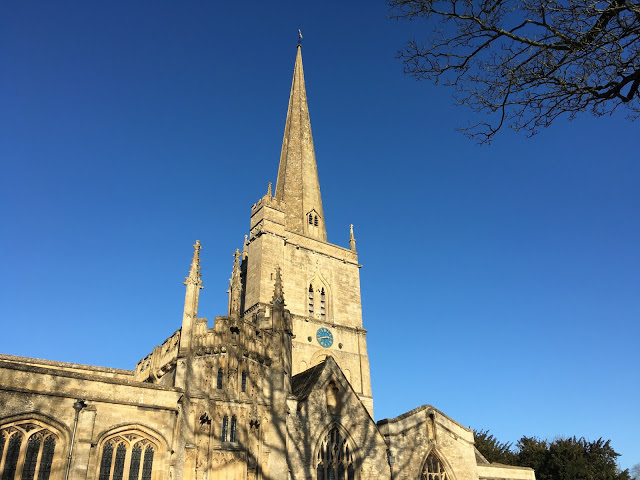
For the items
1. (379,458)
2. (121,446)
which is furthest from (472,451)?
(121,446)

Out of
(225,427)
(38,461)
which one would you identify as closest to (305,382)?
(225,427)

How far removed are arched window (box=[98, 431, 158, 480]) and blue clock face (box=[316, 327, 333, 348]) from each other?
25501mm

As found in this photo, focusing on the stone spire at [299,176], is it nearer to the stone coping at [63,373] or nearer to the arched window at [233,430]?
the arched window at [233,430]

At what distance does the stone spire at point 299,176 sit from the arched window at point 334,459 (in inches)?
1048

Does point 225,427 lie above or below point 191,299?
below

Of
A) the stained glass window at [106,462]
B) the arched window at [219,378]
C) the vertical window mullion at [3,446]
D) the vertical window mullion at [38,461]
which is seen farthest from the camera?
the arched window at [219,378]

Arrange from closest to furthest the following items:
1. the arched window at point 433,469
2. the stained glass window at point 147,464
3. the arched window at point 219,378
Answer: the stained glass window at point 147,464, the arched window at point 219,378, the arched window at point 433,469

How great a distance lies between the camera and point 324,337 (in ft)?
151

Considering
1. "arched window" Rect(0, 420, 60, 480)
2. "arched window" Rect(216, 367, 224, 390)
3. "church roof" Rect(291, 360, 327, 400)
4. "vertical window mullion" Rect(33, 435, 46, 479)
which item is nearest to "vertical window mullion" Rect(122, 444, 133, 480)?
"arched window" Rect(0, 420, 60, 480)

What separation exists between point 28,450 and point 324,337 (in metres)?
29.2

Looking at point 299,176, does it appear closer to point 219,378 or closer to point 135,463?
point 219,378

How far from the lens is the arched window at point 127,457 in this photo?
19.8 metres

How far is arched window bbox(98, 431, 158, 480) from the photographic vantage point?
19750 mm

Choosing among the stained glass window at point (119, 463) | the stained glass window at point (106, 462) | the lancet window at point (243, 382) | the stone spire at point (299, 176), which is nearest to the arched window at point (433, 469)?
the lancet window at point (243, 382)
